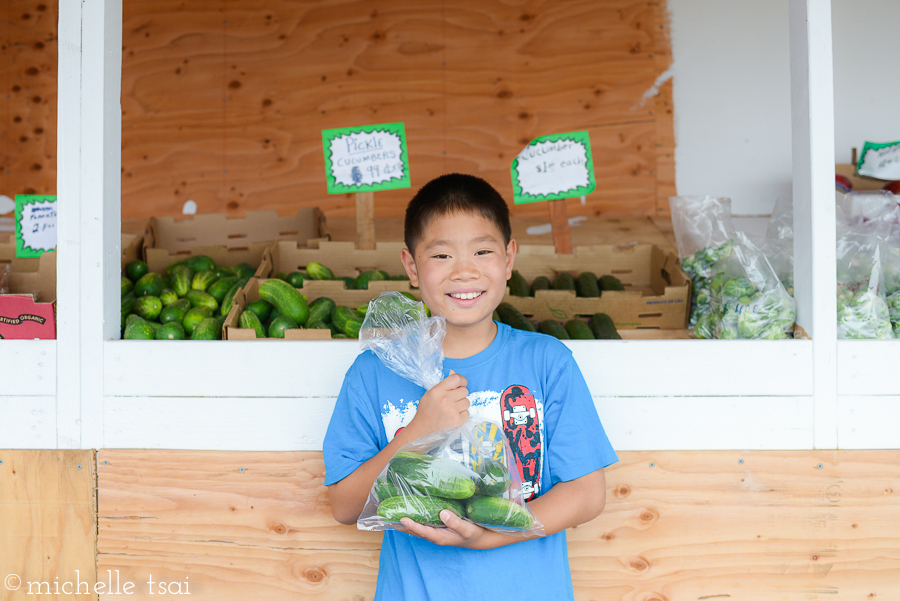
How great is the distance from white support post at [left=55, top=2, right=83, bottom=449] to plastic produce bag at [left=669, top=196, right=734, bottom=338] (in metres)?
1.96

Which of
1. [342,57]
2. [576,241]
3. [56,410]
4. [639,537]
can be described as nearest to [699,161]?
[576,241]

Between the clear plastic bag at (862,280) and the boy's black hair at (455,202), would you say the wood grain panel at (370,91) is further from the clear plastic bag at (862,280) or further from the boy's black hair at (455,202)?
the boy's black hair at (455,202)

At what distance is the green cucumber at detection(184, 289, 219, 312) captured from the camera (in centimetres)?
235

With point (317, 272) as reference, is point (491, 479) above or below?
below

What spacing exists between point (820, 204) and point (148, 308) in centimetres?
211

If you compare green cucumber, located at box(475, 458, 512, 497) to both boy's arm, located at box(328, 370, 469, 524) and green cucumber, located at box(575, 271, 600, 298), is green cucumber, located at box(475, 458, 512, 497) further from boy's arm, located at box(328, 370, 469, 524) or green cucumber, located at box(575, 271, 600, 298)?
green cucumber, located at box(575, 271, 600, 298)

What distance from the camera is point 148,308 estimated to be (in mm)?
2262

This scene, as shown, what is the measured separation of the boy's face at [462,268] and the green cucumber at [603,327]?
96 cm

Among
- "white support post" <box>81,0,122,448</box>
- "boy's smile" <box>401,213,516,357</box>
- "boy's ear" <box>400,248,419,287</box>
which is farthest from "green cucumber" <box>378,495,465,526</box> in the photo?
"white support post" <box>81,0,122,448</box>

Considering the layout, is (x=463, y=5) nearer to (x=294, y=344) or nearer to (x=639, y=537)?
(x=294, y=344)

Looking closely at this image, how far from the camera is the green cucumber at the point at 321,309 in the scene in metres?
2.19

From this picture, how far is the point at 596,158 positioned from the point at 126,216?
2.67 metres

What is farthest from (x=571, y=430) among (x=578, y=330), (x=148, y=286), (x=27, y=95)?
(x=27, y=95)

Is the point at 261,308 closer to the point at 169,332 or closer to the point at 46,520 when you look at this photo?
the point at 169,332
